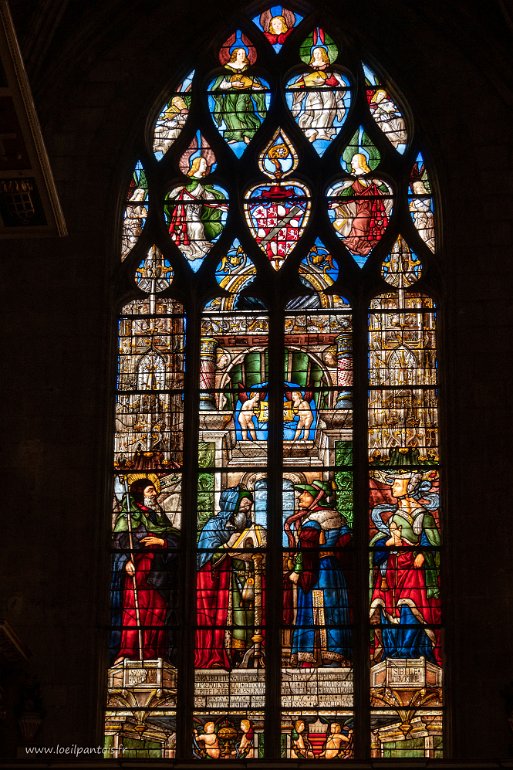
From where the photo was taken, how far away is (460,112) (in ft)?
56.5

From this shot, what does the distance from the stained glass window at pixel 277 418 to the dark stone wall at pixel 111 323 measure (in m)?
0.26

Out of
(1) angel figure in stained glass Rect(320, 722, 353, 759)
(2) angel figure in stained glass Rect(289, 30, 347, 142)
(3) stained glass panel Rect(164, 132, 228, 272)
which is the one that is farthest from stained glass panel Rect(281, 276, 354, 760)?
(2) angel figure in stained glass Rect(289, 30, 347, 142)

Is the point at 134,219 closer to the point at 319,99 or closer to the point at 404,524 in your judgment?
the point at 319,99

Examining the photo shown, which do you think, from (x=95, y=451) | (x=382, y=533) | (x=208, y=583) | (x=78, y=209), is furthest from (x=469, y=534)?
(x=78, y=209)

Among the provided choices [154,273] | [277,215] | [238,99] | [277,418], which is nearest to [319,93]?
[238,99]

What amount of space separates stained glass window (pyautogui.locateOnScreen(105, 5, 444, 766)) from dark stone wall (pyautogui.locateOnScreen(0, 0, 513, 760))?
26 centimetres

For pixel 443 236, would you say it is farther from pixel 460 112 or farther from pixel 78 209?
pixel 78 209

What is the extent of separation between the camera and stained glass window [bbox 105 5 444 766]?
1550cm

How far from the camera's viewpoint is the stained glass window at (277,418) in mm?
15500

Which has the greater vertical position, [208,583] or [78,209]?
[78,209]

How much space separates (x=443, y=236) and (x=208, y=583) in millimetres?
3813

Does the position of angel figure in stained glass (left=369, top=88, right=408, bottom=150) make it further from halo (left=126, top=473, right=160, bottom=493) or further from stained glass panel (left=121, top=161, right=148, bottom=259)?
halo (left=126, top=473, right=160, bottom=493)

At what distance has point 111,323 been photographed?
1675cm

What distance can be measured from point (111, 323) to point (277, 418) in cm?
175
